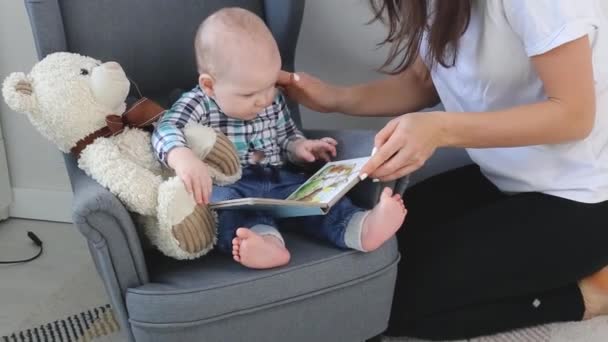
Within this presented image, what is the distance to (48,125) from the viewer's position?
3.92 feet

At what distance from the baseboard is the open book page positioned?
1.01 metres

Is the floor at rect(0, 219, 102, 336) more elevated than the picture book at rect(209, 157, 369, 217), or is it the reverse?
the picture book at rect(209, 157, 369, 217)

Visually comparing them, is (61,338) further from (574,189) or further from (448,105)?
(574,189)

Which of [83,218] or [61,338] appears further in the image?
[61,338]

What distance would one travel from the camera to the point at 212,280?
1080 mm

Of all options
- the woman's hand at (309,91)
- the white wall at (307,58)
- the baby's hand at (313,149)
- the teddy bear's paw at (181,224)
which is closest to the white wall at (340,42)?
the white wall at (307,58)

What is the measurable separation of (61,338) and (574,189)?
1.13m

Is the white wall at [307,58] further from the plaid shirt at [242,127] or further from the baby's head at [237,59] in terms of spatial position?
the baby's head at [237,59]

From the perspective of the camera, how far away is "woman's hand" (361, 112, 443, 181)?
3.58 ft

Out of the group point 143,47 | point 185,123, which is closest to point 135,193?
point 185,123

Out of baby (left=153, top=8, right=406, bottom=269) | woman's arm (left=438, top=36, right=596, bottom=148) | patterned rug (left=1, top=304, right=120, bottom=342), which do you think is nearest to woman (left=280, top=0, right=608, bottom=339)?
woman's arm (left=438, top=36, right=596, bottom=148)

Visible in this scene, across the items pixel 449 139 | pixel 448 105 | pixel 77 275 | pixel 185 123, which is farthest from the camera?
pixel 77 275

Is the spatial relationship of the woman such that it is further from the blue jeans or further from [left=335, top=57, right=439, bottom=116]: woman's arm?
the blue jeans

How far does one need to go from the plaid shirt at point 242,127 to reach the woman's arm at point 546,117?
15.0 inches
